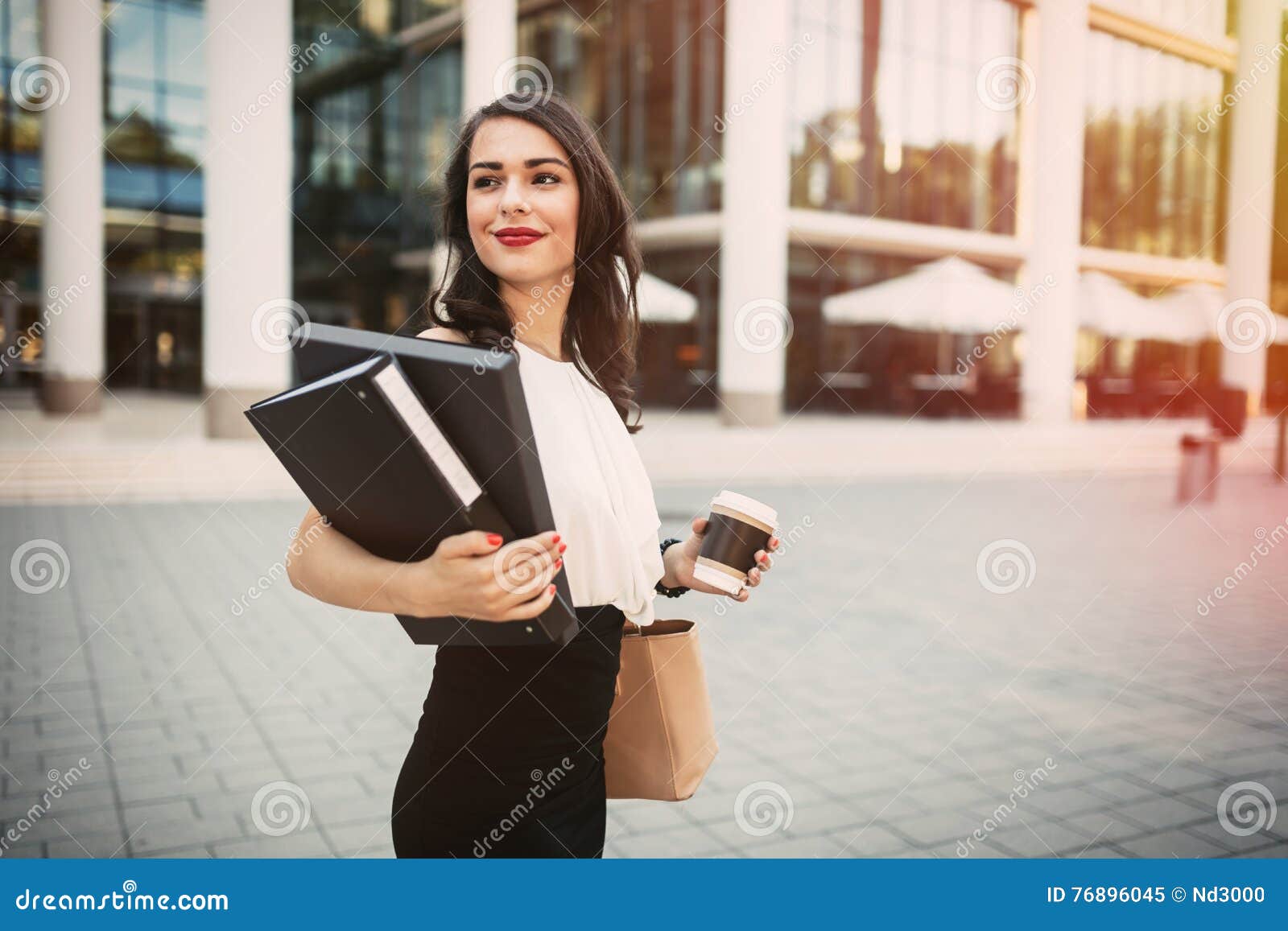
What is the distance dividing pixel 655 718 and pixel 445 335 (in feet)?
2.83

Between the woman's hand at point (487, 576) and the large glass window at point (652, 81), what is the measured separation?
898 inches

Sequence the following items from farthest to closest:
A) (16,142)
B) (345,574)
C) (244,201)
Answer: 1. (16,142)
2. (244,201)
3. (345,574)

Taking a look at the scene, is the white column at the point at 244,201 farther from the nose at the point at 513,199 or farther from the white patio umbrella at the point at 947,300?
the white patio umbrella at the point at 947,300

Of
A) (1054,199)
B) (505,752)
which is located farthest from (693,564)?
(1054,199)

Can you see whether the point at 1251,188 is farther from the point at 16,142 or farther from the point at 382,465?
the point at 16,142

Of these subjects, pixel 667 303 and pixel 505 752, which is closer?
pixel 505 752

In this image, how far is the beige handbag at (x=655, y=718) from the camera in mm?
1973

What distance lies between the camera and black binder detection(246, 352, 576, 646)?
4.19 ft

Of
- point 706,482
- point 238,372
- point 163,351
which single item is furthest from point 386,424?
point 163,351

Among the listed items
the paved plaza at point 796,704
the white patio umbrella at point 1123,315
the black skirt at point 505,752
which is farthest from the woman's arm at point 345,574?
the white patio umbrella at point 1123,315

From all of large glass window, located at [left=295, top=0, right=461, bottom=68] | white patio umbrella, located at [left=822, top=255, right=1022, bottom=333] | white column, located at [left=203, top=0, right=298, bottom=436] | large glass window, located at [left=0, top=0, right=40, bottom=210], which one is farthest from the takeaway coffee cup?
large glass window, located at [left=295, top=0, right=461, bottom=68]

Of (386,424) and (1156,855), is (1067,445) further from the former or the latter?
(386,424)

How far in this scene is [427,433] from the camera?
1.31m

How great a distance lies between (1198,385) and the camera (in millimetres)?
30062
